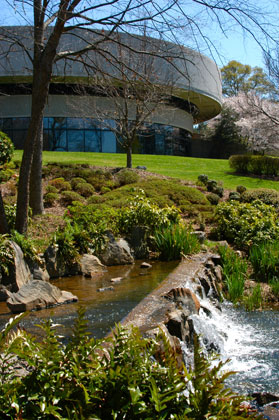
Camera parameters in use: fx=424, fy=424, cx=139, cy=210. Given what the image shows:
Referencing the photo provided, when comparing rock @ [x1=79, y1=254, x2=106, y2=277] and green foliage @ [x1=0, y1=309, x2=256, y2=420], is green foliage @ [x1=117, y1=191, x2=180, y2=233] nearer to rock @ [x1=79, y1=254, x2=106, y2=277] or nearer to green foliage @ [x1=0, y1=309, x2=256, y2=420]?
rock @ [x1=79, y1=254, x2=106, y2=277]

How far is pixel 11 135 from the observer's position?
31.5m

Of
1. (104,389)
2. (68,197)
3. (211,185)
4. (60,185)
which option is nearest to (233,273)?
(104,389)

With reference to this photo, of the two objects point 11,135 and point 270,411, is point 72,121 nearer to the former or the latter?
point 11,135

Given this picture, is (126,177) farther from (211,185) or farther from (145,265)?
(145,265)

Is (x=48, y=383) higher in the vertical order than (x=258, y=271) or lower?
higher

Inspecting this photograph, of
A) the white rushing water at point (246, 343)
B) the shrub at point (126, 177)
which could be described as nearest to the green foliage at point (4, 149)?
the white rushing water at point (246, 343)

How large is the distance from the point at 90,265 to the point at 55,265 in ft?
2.65

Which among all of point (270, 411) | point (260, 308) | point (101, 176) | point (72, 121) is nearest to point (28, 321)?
point (270, 411)

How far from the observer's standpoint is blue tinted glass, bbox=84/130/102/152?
31719mm

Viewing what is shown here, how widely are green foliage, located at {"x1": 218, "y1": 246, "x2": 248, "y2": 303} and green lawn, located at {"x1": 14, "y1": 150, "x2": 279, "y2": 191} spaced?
38.2ft

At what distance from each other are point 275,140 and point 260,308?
3311cm

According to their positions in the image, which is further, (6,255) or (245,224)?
(245,224)

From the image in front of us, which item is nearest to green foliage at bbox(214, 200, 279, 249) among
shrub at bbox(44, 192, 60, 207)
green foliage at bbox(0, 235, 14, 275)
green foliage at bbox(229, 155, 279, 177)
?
shrub at bbox(44, 192, 60, 207)

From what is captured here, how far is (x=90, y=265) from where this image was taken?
28.6ft
